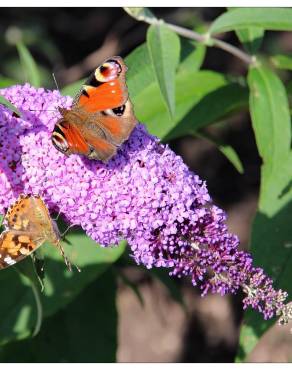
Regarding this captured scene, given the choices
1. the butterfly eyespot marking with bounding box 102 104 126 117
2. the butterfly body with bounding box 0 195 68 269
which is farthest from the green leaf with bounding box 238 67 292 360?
the butterfly body with bounding box 0 195 68 269

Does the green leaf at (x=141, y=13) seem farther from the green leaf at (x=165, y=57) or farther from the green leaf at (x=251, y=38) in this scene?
the green leaf at (x=251, y=38)

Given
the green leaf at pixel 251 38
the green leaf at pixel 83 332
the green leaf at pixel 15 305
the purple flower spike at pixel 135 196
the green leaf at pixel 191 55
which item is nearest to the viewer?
the purple flower spike at pixel 135 196

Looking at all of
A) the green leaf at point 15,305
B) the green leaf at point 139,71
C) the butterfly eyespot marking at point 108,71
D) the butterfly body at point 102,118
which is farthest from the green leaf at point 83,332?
the butterfly eyespot marking at point 108,71

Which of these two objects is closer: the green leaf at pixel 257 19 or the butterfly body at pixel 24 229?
the butterfly body at pixel 24 229

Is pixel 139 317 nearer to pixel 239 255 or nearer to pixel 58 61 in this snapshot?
pixel 58 61

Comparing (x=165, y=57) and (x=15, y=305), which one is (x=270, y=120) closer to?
(x=165, y=57)

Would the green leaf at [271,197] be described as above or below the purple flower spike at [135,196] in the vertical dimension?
below
